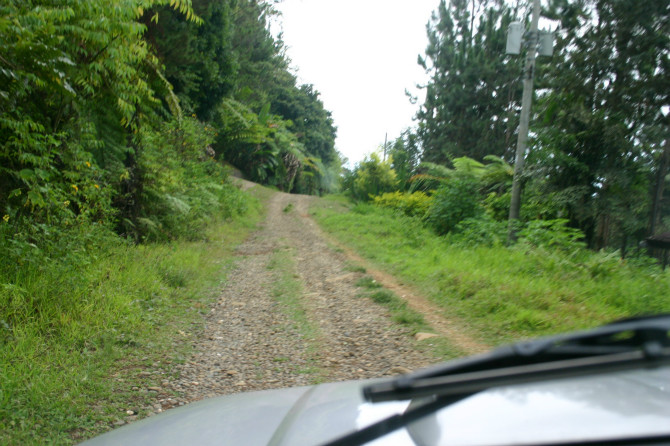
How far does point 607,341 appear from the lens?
1065 mm

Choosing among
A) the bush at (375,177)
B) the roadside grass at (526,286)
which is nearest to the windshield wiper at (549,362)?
the roadside grass at (526,286)

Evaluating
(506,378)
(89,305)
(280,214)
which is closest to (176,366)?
(89,305)

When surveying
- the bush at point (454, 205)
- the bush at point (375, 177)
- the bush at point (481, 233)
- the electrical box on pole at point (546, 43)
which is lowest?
the bush at point (481, 233)

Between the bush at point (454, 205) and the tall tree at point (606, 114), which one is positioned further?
the bush at point (454, 205)

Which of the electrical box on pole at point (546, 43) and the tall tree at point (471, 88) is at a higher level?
the tall tree at point (471, 88)

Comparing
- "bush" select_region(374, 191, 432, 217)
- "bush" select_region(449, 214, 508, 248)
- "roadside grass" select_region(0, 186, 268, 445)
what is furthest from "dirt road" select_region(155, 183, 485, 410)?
"bush" select_region(374, 191, 432, 217)

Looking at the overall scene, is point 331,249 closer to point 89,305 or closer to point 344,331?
point 344,331

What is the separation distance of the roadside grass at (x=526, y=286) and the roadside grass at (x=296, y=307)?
1683mm

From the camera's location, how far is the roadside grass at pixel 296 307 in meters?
4.16

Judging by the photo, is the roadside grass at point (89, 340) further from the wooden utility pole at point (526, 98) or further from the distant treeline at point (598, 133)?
the distant treeline at point (598, 133)

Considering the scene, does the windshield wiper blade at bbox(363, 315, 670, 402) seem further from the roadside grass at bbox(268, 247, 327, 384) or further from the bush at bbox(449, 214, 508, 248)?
the bush at bbox(449, 214, 508, 248)

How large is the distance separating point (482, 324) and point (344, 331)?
60.6 inches

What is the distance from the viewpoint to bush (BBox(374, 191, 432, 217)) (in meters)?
16.5

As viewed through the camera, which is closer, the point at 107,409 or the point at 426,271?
the point at 107,409
